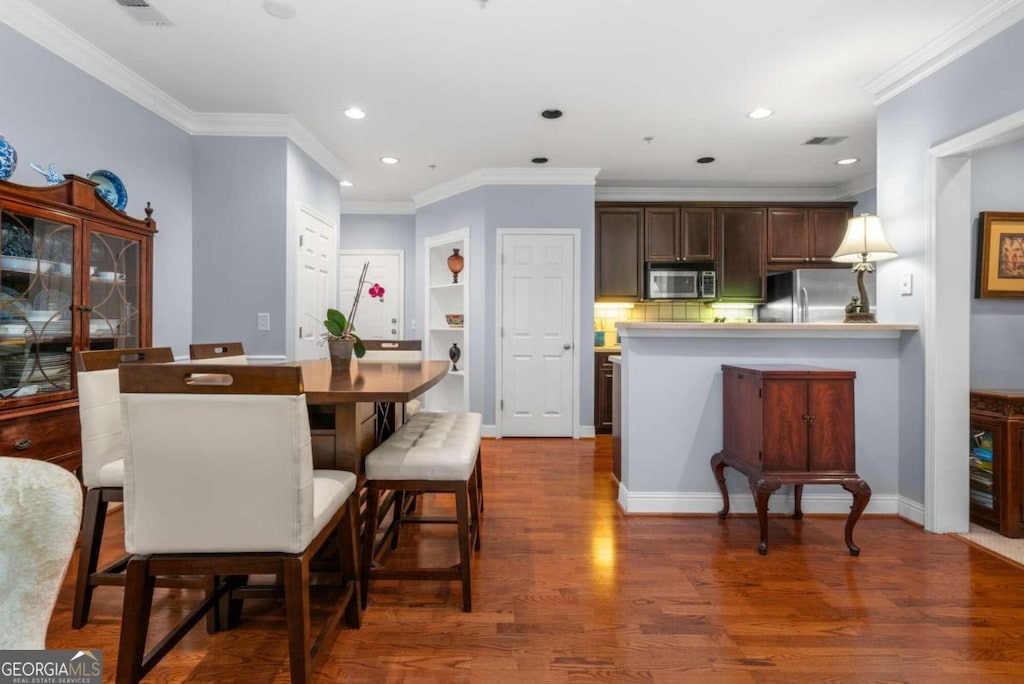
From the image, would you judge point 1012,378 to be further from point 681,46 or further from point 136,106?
point 136,106

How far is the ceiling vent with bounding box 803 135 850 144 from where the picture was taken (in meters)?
3.96

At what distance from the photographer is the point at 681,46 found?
2.70m

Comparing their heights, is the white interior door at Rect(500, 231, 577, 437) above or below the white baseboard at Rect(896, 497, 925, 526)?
above

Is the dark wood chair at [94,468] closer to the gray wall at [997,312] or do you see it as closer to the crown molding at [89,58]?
the crown molding at [89,58]

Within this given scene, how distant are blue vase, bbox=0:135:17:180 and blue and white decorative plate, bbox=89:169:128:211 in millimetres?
577

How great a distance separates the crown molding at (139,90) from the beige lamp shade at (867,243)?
12.5 ft

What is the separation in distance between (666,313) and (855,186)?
7.62 feet

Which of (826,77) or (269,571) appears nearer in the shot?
(269,571)

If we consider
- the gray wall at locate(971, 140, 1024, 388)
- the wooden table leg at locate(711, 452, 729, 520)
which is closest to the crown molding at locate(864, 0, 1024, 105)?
the gray wall at locate(971, 140, 1024, 388)

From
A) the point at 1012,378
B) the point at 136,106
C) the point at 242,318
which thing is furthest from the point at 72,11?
the point at 1012,378

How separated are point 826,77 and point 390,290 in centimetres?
480

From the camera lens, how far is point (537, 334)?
477cm

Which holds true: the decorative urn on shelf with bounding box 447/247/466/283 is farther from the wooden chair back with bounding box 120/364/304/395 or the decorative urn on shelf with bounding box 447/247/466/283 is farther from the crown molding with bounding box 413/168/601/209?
the wooden chair back with bounding box 120/364/304/395

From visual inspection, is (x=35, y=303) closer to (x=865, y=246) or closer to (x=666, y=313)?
(x=865, y=246)
